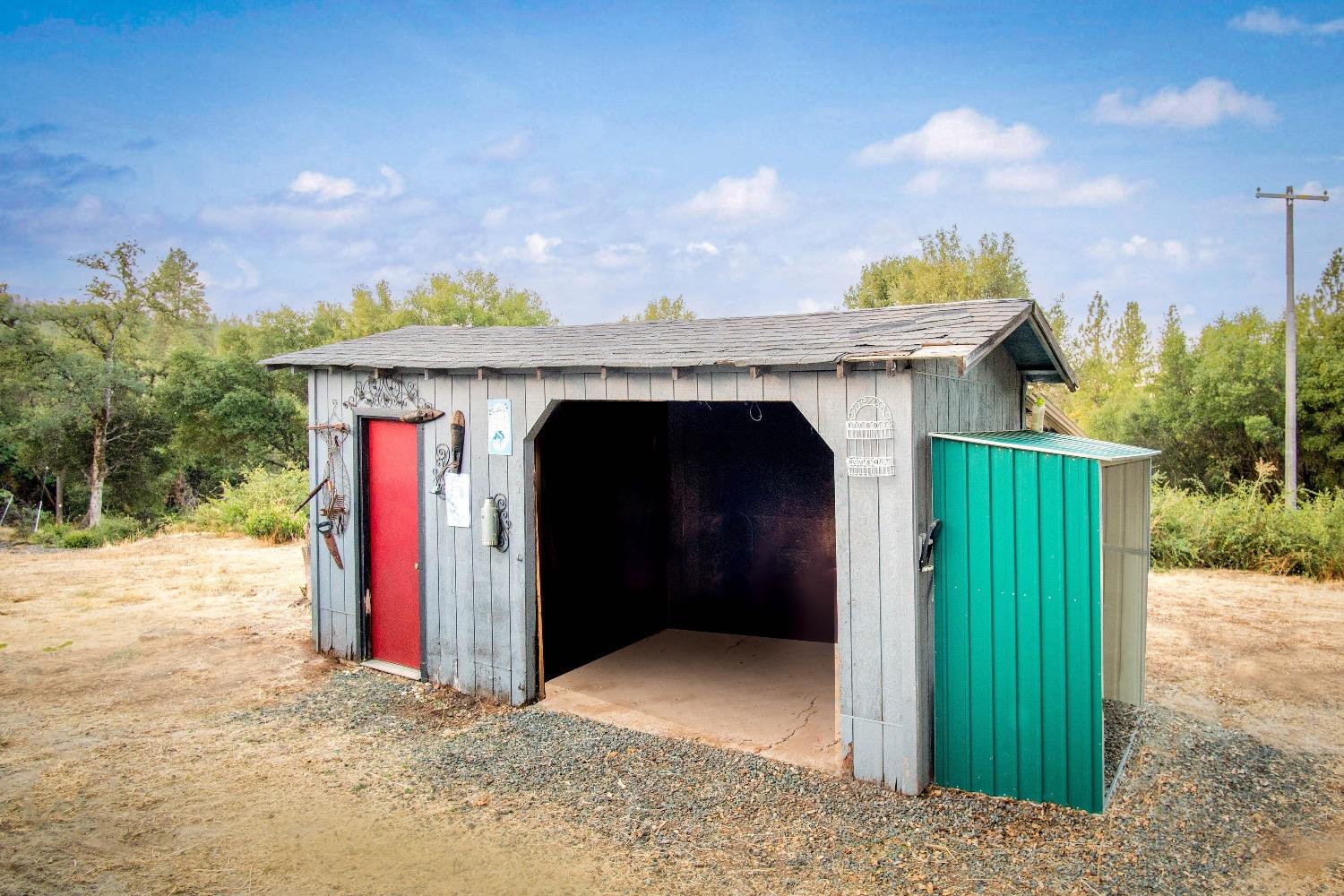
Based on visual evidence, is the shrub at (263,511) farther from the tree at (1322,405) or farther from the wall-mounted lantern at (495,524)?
the tree at (1322,405)

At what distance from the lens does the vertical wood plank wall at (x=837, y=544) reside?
13.4ft

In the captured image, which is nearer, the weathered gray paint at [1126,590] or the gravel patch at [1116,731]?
the gravel patch at [1116,731]

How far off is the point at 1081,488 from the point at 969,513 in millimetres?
560

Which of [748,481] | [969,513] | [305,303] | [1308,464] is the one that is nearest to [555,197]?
[305,303]

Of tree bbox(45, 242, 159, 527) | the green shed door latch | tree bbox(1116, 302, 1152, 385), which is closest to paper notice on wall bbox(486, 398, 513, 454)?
the green shed door latch

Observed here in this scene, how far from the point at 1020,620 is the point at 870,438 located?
1.22 m

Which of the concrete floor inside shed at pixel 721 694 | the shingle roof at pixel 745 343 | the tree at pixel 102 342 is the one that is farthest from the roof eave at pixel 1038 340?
the tree at pixel 102 342

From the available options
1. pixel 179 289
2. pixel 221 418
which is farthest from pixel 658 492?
pixel 179 289

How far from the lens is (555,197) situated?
5281cm

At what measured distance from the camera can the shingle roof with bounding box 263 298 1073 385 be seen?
4.15m

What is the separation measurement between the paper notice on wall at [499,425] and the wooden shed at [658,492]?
0.02 m

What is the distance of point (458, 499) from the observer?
586 cm

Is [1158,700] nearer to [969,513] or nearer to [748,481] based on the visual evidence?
[969,513]

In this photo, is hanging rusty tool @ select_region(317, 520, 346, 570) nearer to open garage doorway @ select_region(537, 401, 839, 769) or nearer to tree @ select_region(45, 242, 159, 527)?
open garage doorway @ select_region(537, 401, 839, 769)
